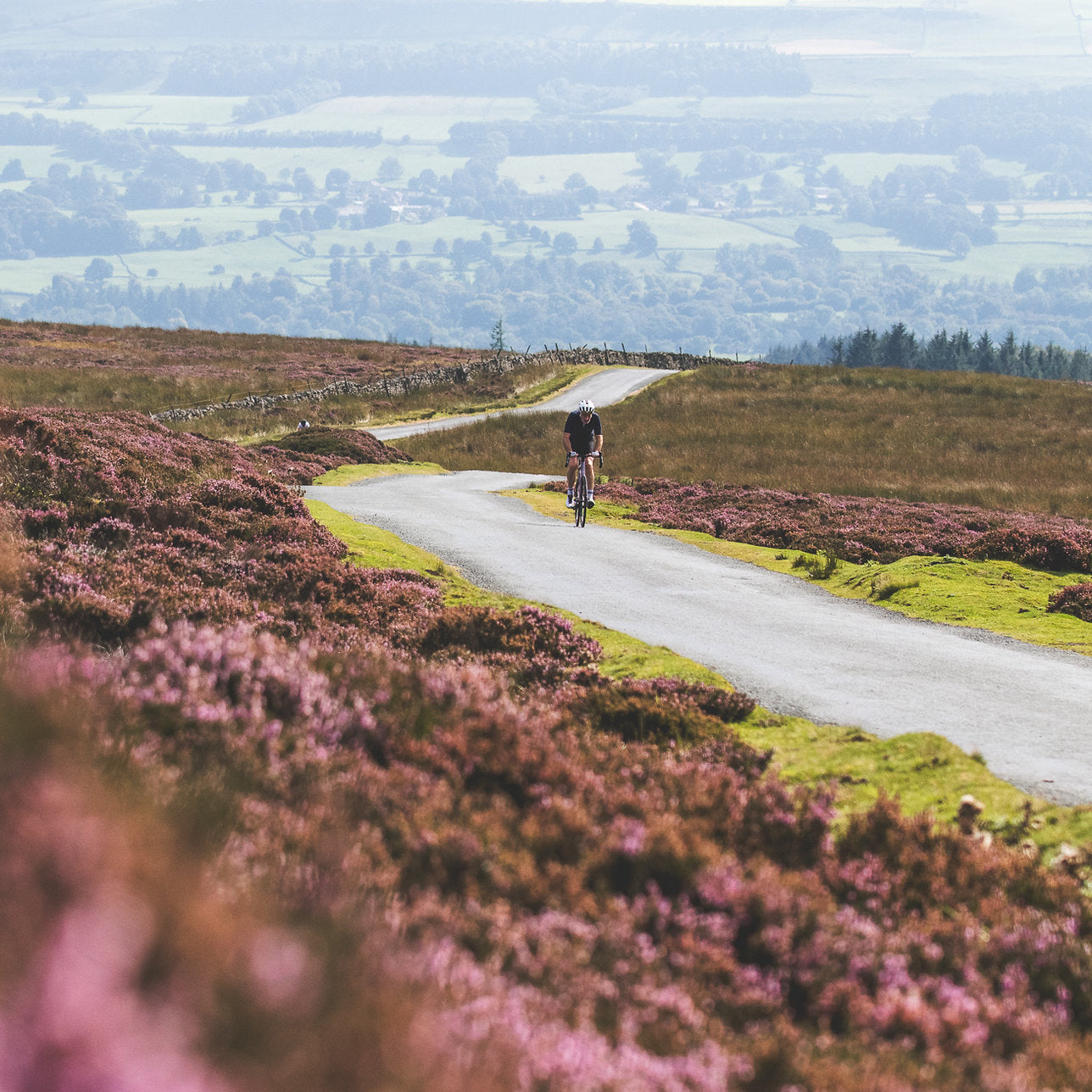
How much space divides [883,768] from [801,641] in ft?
17.0

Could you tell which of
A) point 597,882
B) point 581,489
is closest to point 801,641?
point 597,882

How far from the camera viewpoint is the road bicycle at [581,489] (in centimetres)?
2180

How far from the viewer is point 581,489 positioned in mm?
22203

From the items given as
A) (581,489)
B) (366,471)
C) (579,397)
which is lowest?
(366,471)

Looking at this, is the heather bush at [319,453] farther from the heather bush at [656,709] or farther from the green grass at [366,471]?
the heather bush at [656,709]

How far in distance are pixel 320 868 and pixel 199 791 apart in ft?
2.80

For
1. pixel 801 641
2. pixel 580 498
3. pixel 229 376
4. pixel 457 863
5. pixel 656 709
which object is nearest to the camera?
pixel 457 863

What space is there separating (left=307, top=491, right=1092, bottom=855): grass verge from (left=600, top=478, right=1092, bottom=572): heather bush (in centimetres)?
1056

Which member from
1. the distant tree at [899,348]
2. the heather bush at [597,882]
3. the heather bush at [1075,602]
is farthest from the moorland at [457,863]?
the distant tree at [899,348]

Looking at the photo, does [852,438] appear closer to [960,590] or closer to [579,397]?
[579,397]

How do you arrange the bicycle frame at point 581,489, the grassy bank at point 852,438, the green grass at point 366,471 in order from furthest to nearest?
the grassy bank at point 852,438
the green grass at point 366,471
the bicycle frame at point 581,489

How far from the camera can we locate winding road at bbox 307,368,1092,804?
8828mm

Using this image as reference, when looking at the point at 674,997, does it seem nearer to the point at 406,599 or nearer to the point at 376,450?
the point at 406,599

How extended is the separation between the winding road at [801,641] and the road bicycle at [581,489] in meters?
0.60
